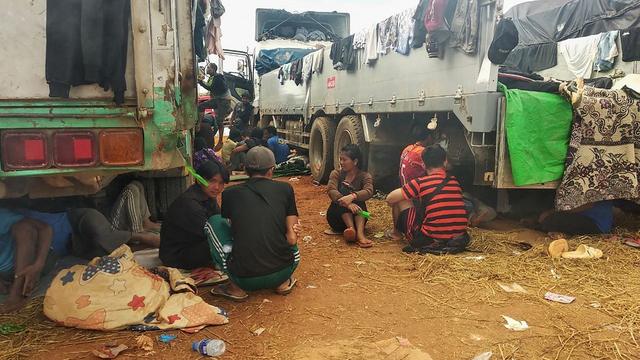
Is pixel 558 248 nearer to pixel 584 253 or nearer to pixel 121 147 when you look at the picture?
pixel 584 253

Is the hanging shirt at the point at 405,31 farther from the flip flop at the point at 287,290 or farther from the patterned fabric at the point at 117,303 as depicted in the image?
the patterned fabric at the point at 117,303

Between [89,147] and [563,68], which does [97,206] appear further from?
[563,68]

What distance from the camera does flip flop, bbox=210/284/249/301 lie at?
126 inches

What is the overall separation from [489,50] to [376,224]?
2.28m

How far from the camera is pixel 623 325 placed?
112 inches

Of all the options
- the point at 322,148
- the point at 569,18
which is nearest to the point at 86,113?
the point at 322,148

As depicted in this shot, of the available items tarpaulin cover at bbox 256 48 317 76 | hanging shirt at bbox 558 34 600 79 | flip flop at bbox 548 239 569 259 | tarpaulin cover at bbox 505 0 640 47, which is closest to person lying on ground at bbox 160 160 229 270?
flip flop at bbox 548 239 569 259

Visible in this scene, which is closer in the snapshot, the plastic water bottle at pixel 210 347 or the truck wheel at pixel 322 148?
the plastic water bottle at pixel 210 347

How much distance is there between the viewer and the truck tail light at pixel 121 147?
2385 millimetres

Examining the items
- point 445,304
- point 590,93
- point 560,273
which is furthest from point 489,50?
point 445,304

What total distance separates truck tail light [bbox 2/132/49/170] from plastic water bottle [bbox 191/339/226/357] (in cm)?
116

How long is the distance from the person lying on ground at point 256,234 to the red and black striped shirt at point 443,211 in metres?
1.49

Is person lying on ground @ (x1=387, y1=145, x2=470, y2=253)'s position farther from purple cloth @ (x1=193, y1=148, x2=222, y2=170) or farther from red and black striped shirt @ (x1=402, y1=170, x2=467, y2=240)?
purple cloth @ (x1=193, y1=148, x2=222, y2=170)

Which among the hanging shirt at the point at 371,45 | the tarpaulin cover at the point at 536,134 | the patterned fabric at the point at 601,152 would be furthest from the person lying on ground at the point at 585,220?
the hanging shirt at the point at 371,45
